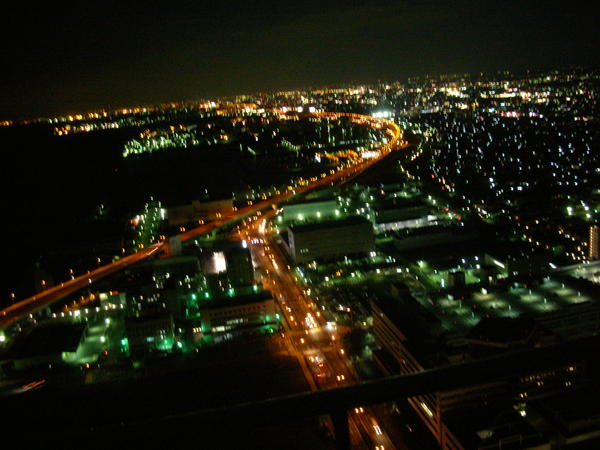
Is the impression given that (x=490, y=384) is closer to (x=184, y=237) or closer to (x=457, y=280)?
(x=457, y=280)

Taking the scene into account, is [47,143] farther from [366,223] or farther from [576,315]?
[576,315]

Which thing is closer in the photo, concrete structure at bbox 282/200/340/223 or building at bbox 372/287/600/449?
building at bbox 372/287/600/449

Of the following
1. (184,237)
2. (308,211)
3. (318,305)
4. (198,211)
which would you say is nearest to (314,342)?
(318,305)

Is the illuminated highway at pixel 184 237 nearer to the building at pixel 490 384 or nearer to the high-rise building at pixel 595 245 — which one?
the building at pixel 490 384

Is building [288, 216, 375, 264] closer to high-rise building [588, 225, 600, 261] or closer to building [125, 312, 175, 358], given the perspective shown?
building [125, 312, 175, 358]

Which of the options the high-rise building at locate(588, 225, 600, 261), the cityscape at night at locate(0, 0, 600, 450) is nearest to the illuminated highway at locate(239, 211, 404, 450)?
the cityscape at night at locate(0, 0, 600, 450)

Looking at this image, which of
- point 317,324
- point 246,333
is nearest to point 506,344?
point 317,324
